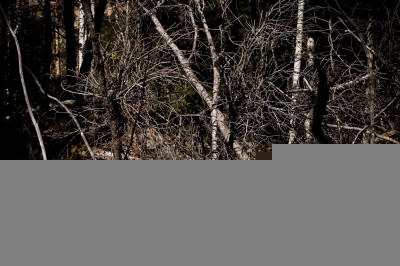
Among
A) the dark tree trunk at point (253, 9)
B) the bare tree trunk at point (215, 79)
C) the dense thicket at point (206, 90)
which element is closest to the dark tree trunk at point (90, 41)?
the dense thicket at point (206, 90)

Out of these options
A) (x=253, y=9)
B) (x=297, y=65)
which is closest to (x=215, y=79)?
(x=297, y=65)

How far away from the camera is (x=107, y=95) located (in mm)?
4824

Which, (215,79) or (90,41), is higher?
(90,41)

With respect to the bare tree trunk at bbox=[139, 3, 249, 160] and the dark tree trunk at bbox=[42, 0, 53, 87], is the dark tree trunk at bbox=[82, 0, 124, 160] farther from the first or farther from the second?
the dark tree trunk at bbox=[42, 0, 53, 87]

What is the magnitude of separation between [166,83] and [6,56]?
1.81 m

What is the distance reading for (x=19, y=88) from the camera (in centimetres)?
→ 578

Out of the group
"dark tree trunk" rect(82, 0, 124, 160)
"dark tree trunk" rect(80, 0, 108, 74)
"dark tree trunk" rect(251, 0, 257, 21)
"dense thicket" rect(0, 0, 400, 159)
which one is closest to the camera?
A: "dark tree trunk" rect(82, 0, 124, 160)

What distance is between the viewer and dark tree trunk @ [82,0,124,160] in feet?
14.6

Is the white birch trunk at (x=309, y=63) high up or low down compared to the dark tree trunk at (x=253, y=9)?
down

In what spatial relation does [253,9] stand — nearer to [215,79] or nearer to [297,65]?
[297,65]

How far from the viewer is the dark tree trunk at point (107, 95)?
4.46 metres

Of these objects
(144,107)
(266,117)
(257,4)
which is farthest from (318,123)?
(257,4)

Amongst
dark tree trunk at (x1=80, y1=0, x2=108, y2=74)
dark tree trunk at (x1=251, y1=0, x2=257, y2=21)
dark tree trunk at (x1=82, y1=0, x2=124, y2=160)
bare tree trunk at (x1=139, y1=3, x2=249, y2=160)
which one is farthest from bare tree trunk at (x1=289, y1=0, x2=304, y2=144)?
dark tree trunk at (x1=80, y1=0, x2=108, y2=74)

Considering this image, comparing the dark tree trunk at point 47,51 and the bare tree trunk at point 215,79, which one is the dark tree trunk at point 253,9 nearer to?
the bare tree trunk at point 215,79
